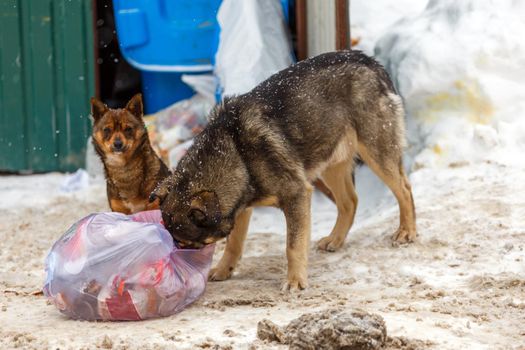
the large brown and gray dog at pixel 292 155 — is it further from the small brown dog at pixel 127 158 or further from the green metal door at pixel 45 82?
the green metal door at pixel 45 82

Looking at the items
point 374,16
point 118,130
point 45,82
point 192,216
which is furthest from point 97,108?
point 374,16

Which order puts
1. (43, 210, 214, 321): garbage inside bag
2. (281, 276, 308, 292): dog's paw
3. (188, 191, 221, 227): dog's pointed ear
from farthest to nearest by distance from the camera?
(281, 276, 308, 292): dog's paw
(188, 191, 221, 227): dog's pointed ear
(43, 210, 214, 321): garbage inside bag

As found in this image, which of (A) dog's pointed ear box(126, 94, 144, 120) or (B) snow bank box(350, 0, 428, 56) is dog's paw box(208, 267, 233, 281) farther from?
(B) snow bank box(350, 0, 428, 56)

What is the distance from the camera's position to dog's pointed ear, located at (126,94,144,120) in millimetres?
6144

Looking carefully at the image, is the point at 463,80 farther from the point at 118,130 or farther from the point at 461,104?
the point at 118,130

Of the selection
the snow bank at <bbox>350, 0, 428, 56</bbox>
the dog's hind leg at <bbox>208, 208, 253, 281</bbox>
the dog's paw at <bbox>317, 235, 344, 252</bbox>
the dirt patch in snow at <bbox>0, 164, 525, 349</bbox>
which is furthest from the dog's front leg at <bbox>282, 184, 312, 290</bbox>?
the snow bank at <bbox>350, 0, 428, 56</bbox>

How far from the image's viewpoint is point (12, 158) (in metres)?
9.24

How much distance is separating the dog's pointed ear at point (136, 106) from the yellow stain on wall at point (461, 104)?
2516 mm

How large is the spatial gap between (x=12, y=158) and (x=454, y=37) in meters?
4.55

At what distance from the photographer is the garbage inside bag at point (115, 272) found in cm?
463

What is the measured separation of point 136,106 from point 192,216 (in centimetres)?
156

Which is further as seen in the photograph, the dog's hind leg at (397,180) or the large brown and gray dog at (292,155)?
the dog's hind leg at (397,180)

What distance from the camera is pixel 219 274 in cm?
570

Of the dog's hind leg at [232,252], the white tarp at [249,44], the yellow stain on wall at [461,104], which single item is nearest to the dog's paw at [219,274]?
the dog's hind leg at [232,252]
